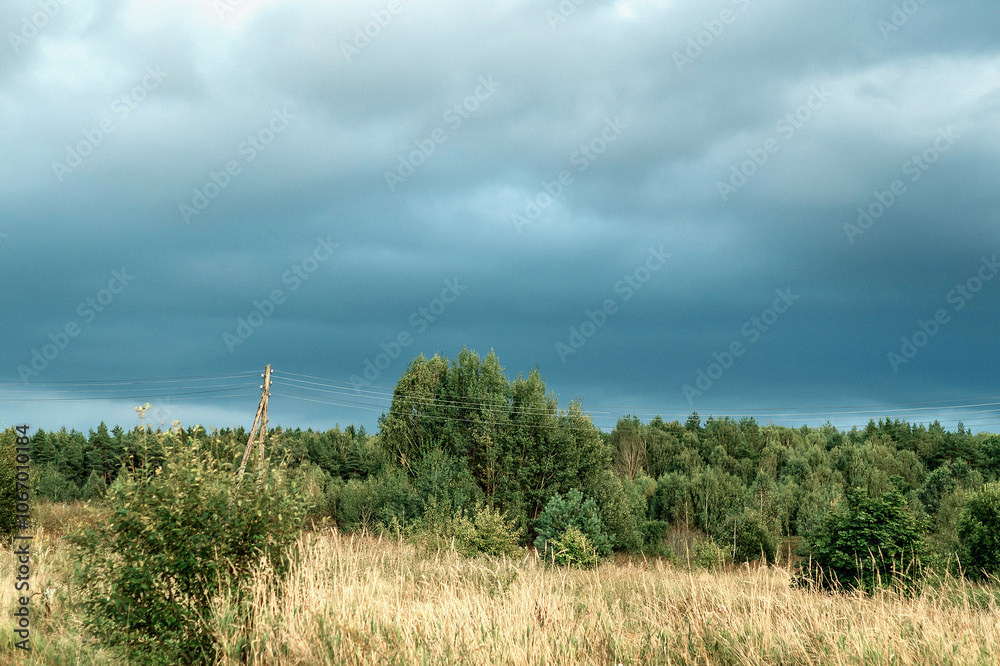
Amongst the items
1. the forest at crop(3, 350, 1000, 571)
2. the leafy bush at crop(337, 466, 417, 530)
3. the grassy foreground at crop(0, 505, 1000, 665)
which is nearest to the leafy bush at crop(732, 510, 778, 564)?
the forest at crop(3, 350, 1000, 571)

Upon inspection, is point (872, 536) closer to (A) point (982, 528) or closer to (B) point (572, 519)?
(A) point (982, 528)

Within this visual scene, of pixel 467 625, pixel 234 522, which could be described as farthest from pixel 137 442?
pixel 467 625

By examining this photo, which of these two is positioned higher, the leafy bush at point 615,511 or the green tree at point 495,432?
the green tree at point 495,432

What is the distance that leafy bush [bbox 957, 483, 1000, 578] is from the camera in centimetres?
3344

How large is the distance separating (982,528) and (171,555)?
3831 cm

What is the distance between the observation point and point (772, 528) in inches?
2677

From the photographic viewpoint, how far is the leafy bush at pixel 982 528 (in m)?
33.4

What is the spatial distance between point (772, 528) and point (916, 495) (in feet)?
51.5

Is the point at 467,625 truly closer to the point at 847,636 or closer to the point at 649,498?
the point at 847,636

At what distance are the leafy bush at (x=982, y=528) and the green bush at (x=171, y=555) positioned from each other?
3558 centimetres

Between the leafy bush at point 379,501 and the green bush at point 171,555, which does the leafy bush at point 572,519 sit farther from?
the green bush at point 171,555

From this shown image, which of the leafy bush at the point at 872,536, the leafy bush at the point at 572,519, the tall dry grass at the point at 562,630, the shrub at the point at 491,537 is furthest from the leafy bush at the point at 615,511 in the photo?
the tall dry grass at the point at 562,630

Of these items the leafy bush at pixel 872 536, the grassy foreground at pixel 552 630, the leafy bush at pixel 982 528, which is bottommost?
the leafy bush at pixel 982 528

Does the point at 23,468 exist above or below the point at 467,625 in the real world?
above
